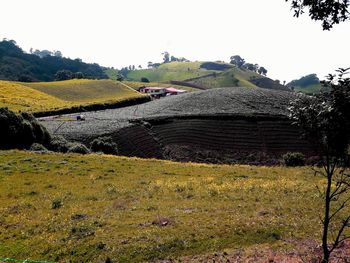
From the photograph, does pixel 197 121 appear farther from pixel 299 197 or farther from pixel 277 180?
pixel 299 197

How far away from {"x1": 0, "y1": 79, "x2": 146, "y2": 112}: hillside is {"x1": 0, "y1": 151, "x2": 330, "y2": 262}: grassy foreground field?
67.3 meters

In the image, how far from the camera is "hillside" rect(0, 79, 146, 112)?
358 ft

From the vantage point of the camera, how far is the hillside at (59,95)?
109025mm

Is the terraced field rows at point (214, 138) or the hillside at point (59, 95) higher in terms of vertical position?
the hillside at point (59, 95)

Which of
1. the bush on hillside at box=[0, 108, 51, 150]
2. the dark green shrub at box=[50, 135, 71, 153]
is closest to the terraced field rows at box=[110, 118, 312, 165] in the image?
the dark green shrub at box=[50, 135, 71, 153]

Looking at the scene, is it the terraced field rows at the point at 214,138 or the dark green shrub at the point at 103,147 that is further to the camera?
the terraced field rows at the point at 214,138

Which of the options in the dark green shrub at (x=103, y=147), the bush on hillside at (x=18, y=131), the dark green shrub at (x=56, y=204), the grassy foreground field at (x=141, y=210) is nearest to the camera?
the grassy foreground field at (x=141, y=210)

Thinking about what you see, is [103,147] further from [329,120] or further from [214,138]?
[329,120]

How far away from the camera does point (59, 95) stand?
491ft

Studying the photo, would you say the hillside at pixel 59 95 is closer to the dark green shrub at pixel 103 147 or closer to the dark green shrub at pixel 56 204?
the dark green shrub at pixel 103 147

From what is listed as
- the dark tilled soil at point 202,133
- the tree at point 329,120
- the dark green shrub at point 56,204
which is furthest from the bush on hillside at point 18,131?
the tree at point 329,120

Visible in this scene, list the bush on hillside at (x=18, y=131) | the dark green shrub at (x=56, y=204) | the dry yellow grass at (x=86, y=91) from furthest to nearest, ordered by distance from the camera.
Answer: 1. the dry yellow grass at (x=86, y=91)
2. the bush on hillside at (x=18, y=131)
3. the dark green shrub at (x=56, y=204)

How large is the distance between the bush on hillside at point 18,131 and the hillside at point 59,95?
39504 mm

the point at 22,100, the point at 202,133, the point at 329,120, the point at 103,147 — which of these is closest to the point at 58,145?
the point at 103,147
